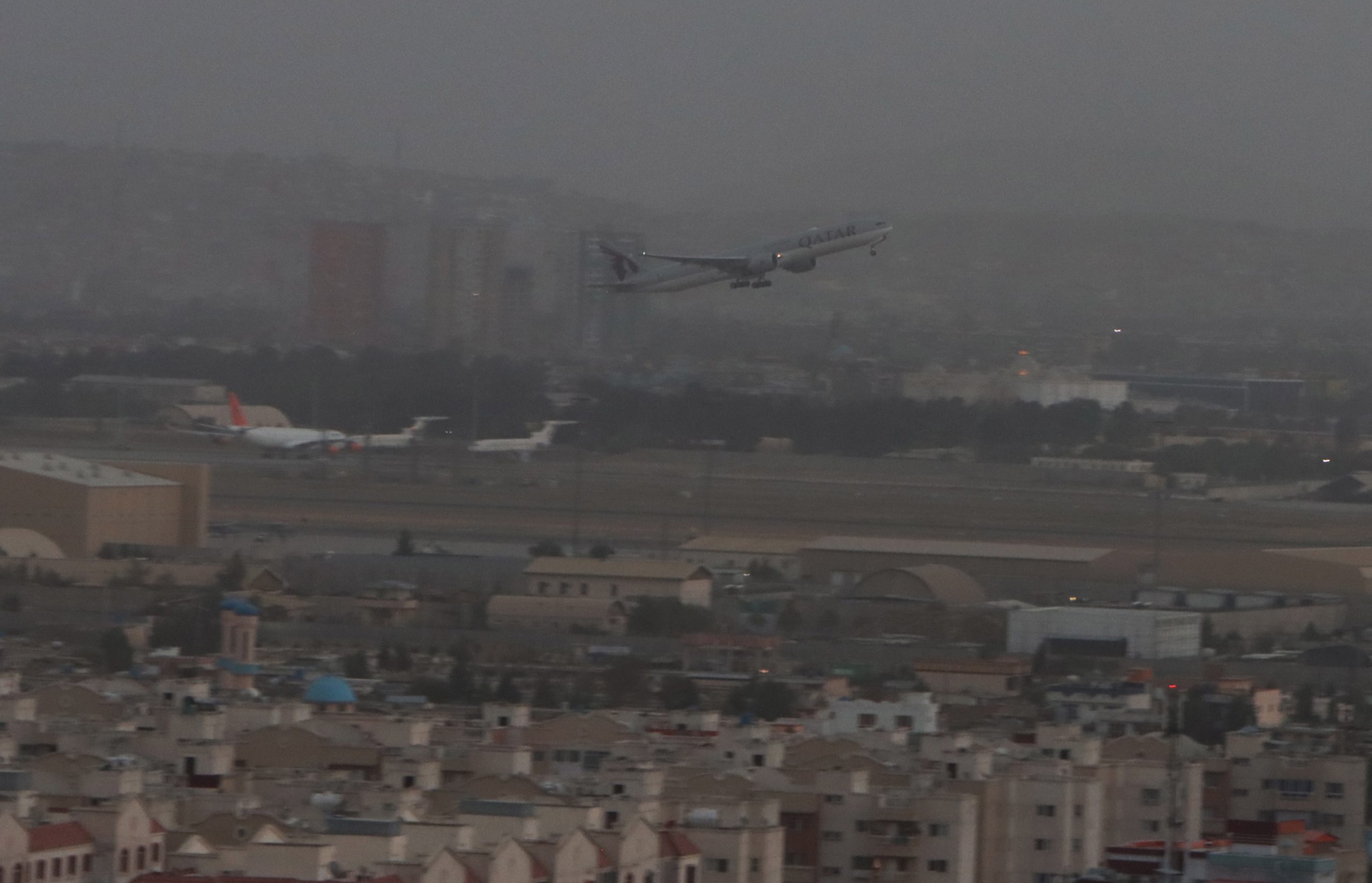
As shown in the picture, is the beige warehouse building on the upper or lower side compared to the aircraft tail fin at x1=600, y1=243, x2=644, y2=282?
lower

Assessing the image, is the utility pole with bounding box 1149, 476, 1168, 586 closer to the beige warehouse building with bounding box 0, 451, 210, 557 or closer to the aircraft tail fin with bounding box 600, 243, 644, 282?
the aircraft tail fin with bounding box 600, 243, 644, 282

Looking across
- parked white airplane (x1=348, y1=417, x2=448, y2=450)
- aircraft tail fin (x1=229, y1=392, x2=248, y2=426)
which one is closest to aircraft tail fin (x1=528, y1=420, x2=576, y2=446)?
parked white airplane (x1=348, y1=417, x2=448, y2=450)

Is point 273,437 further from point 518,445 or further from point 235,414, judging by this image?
point 518,445

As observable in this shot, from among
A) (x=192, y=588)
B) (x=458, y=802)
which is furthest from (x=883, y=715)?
(x=192, y=588)

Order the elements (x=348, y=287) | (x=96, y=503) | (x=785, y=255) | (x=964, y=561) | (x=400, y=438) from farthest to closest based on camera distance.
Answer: (x=400, y=438)
(x=348, y=287)
(x=96, y=503)
(x=964, y=561)
(x=785, y=255)

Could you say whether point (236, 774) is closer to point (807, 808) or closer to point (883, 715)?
point (807, 808)

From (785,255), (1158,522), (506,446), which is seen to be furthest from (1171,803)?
(506,446)
